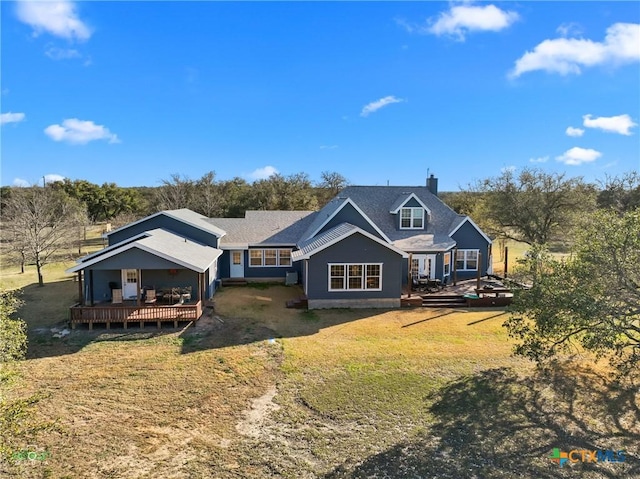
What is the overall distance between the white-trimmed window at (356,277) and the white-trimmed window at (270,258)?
22.0 ft

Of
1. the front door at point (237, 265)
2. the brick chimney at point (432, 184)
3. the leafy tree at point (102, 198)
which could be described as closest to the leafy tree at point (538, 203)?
the brick chimney at point (432, 184)

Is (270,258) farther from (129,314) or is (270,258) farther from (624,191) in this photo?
(624,191)

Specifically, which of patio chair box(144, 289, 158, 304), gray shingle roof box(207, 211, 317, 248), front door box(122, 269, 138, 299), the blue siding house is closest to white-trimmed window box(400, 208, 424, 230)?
the blue siding house

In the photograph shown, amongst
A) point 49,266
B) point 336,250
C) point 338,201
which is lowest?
point 49,266

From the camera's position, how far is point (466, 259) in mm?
24891

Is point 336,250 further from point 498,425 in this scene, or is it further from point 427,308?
point 498,425

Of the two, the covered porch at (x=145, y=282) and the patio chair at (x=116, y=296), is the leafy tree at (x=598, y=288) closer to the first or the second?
the covered porch at (x=145, y=282)

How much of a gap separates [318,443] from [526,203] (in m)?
24.5

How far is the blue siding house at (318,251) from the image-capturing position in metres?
18.4

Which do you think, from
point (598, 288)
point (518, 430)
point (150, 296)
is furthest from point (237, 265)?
point (598, 288)

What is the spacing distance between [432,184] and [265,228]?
45.0 ft

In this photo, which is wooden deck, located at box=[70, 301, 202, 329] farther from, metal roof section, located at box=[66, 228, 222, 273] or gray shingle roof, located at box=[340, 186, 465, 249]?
gray shingle roof, located at box=[340, 186, 465, 249]

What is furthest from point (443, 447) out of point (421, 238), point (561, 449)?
point (421, 238)

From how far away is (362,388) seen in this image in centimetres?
1071
